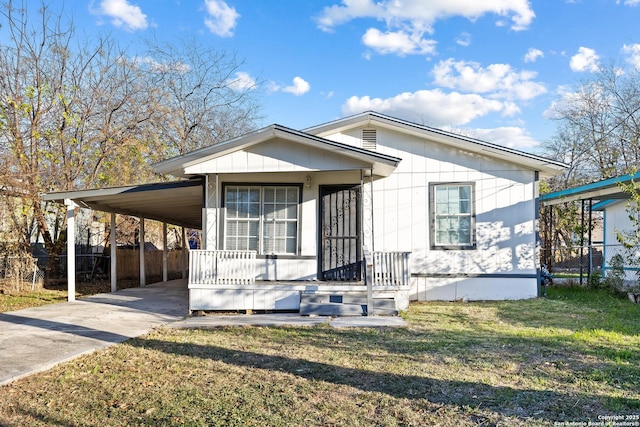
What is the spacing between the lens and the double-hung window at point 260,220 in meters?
9.96

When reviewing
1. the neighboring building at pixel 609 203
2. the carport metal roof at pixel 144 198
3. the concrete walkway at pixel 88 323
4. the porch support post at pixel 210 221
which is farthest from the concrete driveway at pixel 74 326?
the neighboring building at pixel 609 203


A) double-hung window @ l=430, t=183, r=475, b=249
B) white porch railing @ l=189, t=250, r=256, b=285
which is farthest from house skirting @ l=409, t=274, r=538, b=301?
white porch railing @ l=189, t=250, r=256, b=285

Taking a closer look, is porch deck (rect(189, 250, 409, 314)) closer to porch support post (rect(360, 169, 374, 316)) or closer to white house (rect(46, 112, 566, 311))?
white house (rect(46, 112, 566, 311))

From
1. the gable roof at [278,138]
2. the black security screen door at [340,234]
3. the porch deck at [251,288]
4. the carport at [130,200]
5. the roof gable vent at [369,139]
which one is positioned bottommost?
the porch deck at [251,288]

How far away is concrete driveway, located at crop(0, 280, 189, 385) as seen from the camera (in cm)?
561

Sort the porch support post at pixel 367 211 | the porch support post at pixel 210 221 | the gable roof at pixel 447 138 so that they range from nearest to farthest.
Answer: the porch support post at pixel 367 211 < the porch support post at pixel 210 221 < the gable roof at pixel 447 138

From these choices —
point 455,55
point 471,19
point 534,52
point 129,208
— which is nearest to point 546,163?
point 471,19

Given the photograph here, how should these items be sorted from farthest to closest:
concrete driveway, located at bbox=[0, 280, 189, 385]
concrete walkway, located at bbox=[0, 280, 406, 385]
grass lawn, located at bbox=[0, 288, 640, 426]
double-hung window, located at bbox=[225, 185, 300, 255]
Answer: double-hung window, located at bbox=[225, 185, 300, 255] < concrete walkway, located at bbox=[0, 280, 406, 385] < concrete driveway, located at bbox=[0, 280, 189, 385] < grass lawn, located at bbox=[0, 288, 640, 426]

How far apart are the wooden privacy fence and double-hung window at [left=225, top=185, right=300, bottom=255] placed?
9544 mm

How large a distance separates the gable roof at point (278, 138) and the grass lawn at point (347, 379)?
10.9ft

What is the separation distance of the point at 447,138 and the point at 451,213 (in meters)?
1.68

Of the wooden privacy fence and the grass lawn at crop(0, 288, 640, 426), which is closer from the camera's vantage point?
the grass lawn at crop(0, 288, 640, 426)

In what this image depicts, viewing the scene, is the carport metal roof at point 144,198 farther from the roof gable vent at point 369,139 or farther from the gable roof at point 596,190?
the gable roof at point 596,190

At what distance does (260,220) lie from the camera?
9.96 meters
